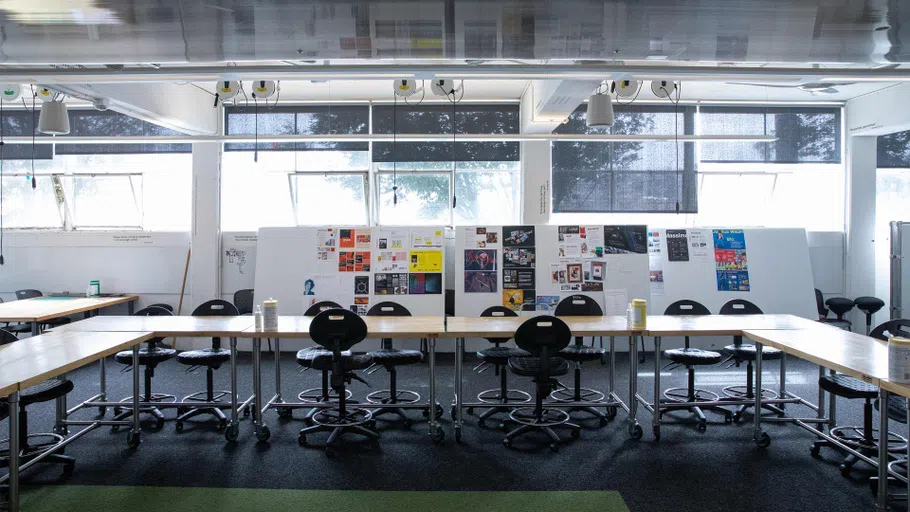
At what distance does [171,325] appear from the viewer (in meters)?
4.54

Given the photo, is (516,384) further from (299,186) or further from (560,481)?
(299,186)

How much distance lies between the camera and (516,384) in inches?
222

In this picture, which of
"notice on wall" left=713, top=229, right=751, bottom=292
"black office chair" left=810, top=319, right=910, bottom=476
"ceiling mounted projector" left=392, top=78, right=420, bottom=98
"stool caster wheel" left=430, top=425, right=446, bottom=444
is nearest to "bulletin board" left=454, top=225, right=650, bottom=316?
"notice on wall" left=713, top=229, right=751, bottom=292

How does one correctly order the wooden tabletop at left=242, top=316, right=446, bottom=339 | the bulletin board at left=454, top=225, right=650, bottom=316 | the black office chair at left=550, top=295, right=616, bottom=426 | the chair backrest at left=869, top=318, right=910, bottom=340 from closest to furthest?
the chair backrest at left=869, top=318, right=910, bottom=340 → the wooden tabletop at left=242, top=316, right=446, bottom=339 → the black office chair at left=550, top=295, right=616, bottom=426 → the bulletin board at left=454, top=225, right=650, bottom=316

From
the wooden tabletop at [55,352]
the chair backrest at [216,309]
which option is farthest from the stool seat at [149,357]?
the chair backrest at [216,309]

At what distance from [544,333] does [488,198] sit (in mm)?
3857

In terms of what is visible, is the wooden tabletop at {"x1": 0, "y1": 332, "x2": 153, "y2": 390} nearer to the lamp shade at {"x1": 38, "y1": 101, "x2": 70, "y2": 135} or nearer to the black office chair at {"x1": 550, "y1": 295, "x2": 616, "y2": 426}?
the lamp shade at {"x1": 38, "y1": 101, "x2": 70, "y2": 135}

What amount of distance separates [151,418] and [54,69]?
2.70 metres

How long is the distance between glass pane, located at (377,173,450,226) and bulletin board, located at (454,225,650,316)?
69 centimetres

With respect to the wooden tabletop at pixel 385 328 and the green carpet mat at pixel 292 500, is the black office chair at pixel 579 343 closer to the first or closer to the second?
the wooden tabletop at pixel 385 328

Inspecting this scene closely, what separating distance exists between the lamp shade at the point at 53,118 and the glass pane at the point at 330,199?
9.21 feet

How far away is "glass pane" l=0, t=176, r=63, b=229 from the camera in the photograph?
765 cm

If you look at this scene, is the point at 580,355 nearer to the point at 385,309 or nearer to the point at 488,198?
the point at 385,309

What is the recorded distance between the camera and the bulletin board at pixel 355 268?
6926 mm
